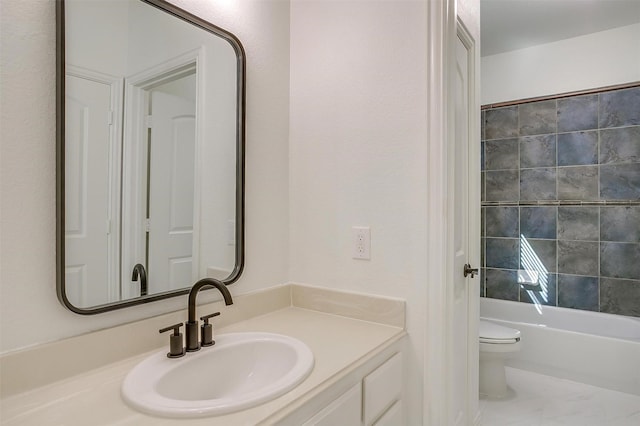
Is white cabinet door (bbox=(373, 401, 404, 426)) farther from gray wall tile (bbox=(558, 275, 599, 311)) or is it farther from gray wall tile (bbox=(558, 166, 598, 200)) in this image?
gray wall tile (bbox=(558, 166, 598, 200))

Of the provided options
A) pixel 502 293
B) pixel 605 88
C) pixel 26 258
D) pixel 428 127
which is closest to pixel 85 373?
pixel 26 258

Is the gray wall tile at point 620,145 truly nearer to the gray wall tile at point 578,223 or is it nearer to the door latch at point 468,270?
the gray wall tile at point 578,223

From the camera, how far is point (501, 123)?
3293 millimetres

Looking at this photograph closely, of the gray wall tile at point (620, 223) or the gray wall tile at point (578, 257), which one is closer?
the gray wall tile at point (620, 223)

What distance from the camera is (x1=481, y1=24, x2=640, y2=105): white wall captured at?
9.14 feet

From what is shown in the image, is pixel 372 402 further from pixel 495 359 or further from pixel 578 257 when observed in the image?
pixel 578 257

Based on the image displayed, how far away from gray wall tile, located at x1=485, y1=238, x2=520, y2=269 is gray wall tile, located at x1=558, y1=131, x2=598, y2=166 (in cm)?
77

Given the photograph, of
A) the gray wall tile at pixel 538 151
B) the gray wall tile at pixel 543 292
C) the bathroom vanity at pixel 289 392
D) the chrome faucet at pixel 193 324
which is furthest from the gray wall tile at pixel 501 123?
the chrome faucet at pixel 193 324

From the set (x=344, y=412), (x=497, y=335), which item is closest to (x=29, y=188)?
(x=344, y=412)

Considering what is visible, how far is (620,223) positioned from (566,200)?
38cm

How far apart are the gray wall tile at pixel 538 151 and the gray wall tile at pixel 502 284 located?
0.95m

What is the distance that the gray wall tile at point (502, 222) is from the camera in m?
Answer: 3.24

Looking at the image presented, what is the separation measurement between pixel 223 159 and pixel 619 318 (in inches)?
122

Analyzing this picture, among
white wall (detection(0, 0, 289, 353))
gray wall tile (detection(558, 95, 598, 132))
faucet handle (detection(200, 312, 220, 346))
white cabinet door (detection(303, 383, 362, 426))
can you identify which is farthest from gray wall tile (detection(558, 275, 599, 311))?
white wall (detection(0, 0, 289, 353))
